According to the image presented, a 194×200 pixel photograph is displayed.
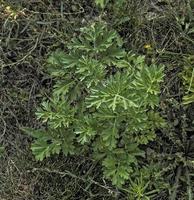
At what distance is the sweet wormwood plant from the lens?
2.70 meters

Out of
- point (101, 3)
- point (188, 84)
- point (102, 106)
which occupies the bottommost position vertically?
point (188, 84)

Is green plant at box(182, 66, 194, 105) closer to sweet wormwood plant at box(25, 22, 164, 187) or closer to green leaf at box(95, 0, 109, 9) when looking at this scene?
sweet wormwood plant at box(25, 22, 164, 187)

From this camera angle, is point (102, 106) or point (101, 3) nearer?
point (102, 106)

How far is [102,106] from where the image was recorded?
8.88ft

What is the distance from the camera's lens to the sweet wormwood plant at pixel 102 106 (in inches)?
106

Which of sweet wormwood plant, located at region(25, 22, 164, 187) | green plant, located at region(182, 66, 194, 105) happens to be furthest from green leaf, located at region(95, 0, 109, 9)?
green plant, located at region(182, 66, 194, 105)

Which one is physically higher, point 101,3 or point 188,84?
point 101,3

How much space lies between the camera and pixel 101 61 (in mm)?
2871

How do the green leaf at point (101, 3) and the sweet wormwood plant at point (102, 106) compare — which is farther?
the green leaf at point (101, 3)

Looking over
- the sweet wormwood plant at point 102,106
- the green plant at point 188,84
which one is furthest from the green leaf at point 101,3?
the green plant at point 188,84

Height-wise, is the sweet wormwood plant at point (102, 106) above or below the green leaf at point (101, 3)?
below

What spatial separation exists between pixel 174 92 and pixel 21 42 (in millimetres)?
925

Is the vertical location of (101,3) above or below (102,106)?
above

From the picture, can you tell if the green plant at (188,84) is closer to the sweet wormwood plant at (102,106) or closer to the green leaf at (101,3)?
the sweet wormwood plant at (102,106)
